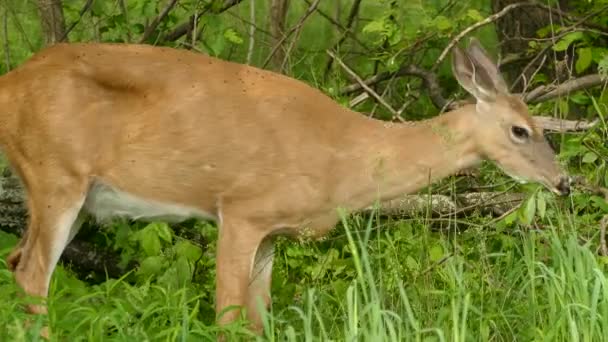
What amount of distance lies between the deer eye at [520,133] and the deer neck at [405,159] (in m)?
0.18

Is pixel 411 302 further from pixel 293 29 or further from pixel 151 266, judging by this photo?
pixel 293 29

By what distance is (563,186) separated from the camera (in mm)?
6434

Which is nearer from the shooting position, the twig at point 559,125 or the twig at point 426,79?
the twig at point 559,125

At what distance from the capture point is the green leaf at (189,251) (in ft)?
22.6

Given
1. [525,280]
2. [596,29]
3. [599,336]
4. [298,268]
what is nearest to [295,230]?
[298,268]

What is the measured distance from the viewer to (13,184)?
7.23 metres

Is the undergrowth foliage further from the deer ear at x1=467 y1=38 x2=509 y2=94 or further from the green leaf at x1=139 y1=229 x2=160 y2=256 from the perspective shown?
the deer ear at x1=467 y1=38 x2=509 y2=94

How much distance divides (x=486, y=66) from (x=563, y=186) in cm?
66

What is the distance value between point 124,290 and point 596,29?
3.09 metres

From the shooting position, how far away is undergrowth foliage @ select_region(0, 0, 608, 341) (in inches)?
202

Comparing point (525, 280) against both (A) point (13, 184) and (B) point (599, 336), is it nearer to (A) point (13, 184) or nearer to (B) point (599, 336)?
(B) point (599, 336)

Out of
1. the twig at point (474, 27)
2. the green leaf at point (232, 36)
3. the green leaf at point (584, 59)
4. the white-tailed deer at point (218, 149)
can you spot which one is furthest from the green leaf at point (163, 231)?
the green leaf at point (584, 59)

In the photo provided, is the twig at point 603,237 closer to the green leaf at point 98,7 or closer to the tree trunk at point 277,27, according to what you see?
the tree trunk at point 277,27

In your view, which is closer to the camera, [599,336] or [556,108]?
[599,336]
